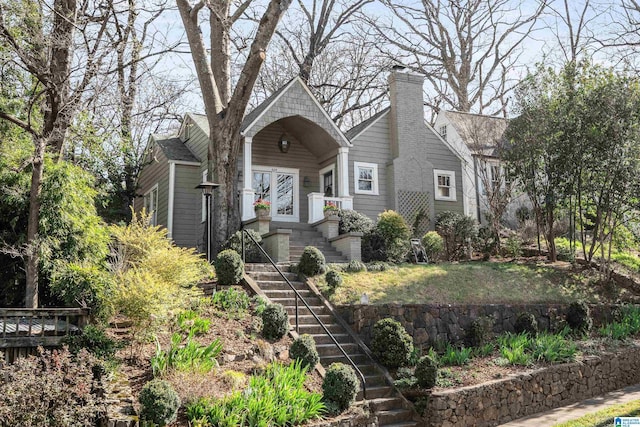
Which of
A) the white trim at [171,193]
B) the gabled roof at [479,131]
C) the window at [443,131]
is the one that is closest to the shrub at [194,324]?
the white trim at [171,193]

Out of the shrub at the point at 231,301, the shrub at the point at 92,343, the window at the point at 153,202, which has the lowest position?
the shrub at the point at 92,343

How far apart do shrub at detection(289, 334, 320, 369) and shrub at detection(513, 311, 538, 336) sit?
18.2 ft

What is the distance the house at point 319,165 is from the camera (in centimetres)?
1847

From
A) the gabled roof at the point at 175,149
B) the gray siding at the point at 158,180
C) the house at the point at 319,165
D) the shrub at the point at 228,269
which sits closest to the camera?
the shrub at the point at 228,269

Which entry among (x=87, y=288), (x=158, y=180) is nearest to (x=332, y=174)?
(x=158, y=180)

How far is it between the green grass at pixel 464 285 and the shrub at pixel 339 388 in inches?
129

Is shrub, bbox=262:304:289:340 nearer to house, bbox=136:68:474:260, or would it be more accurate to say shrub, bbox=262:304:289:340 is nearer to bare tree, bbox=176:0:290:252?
bare tree, bbox=176:0:290:252

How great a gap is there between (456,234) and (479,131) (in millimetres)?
4739

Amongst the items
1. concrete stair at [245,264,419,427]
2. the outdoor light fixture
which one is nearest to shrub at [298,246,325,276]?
concrete stair at [245,264,419,427]

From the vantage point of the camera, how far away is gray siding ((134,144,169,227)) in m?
19.6

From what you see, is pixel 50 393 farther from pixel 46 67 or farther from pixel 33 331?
pixel 46 67

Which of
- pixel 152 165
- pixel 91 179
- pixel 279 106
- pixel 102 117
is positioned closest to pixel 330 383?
pixel 91 179

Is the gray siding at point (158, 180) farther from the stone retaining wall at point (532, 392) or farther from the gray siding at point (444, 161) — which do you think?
the stone retaining wall at point (532, 392)

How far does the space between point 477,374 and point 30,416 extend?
293 inches
